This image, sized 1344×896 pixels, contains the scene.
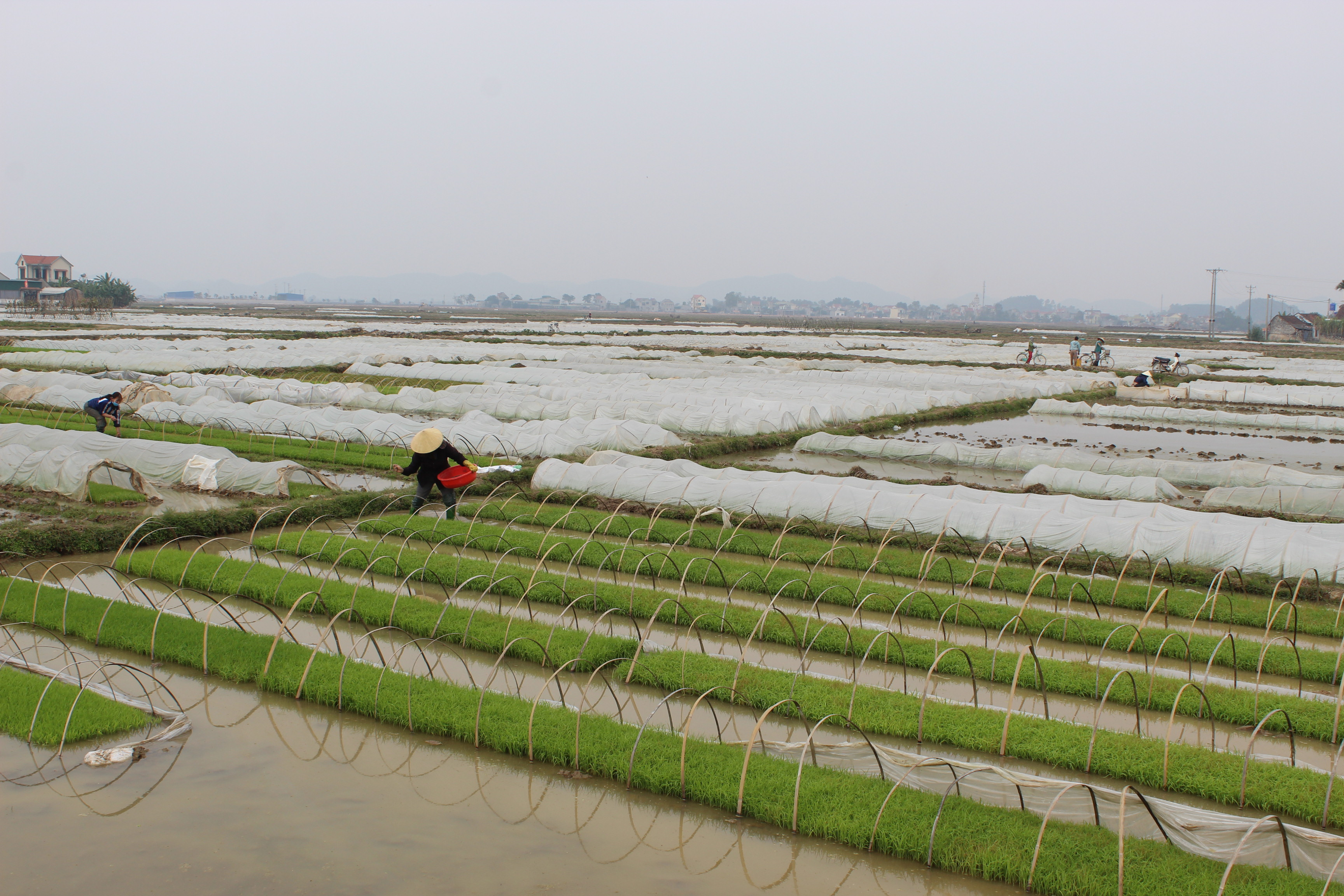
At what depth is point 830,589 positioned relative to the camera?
32.4ft

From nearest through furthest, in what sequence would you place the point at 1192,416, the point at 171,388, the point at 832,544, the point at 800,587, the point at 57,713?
the point at 57,713 → the point at 800,587 → the point at 832,544 → the point at 171,388 → the point at 1192,416

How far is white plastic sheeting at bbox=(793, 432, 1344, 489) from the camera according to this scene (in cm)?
1655

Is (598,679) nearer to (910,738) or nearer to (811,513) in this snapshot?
(910,738)

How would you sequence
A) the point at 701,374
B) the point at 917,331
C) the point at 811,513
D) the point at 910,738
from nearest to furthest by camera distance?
the point at 910,738, the point at 811,513, the point at 701,374, the point at 917,331

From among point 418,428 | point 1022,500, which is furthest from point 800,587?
point 418,428

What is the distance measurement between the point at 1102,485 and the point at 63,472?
626 inches

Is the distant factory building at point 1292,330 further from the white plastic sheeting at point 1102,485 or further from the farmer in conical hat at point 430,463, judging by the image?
the farmer in conical hat at point 430,463

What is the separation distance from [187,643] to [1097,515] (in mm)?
10561

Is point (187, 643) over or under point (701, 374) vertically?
under

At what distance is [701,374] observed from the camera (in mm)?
33000

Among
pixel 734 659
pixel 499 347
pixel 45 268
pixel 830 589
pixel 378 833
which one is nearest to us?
pixel 378 833

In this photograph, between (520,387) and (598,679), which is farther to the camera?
(520,387)

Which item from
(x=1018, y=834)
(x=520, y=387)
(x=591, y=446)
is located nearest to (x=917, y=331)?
(x=520, y=387)

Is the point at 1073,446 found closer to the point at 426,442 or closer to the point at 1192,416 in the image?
the point at 1192,416
